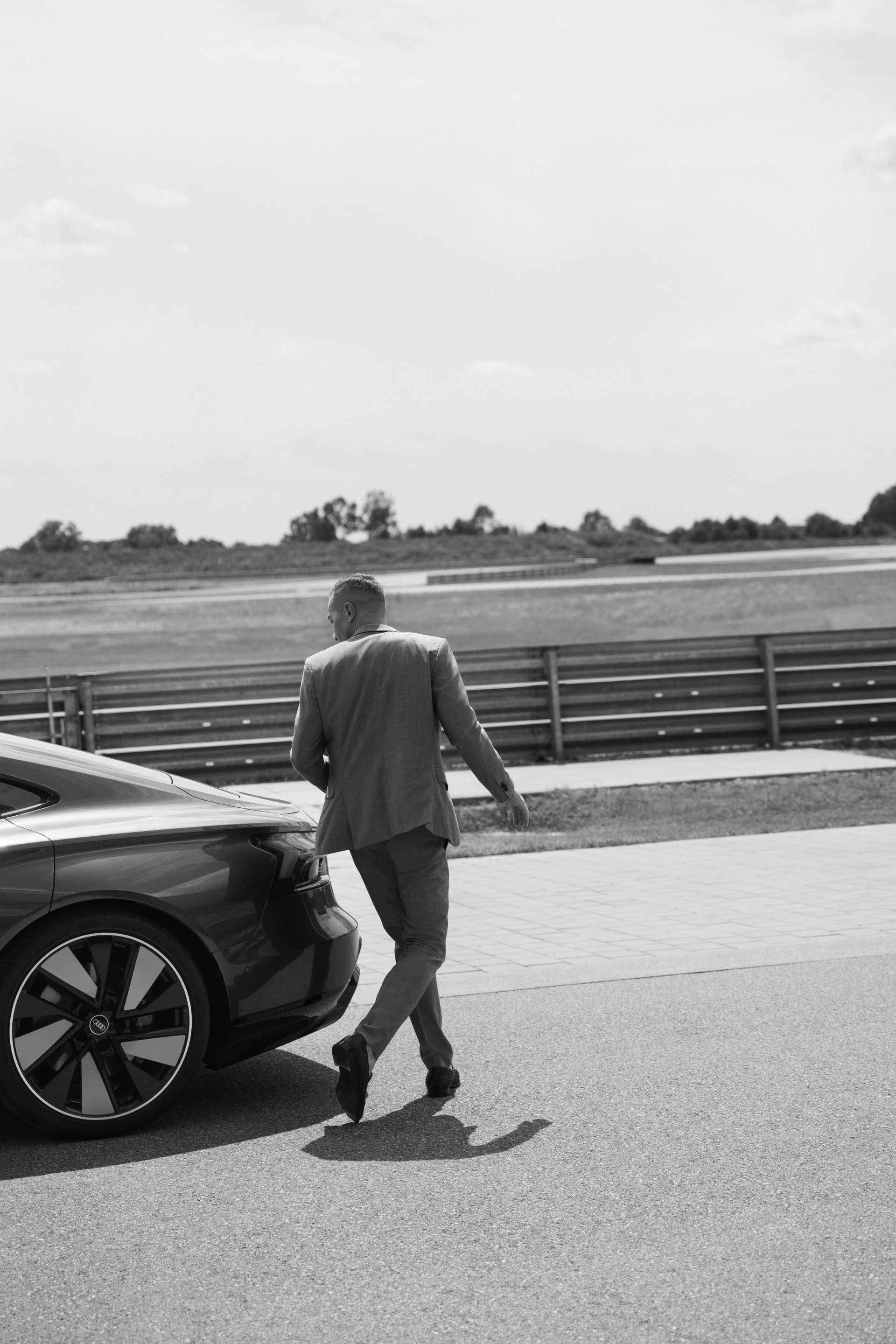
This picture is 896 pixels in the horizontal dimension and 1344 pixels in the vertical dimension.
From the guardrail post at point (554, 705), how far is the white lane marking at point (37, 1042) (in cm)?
1200

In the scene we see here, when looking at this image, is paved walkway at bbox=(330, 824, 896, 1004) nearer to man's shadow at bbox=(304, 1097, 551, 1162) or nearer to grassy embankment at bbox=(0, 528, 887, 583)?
man's shadow at bbox=(304, 1097, 551, 1162)

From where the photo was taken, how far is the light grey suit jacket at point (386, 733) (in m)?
4.88

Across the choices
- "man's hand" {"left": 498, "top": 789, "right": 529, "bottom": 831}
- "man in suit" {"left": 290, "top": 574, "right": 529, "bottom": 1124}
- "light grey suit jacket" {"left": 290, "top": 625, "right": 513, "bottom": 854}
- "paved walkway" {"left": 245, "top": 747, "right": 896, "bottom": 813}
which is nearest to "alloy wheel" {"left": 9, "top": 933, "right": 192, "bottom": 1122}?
"man in suit" {"left": 290, "top": 574, "right": 529, "bottom": 1124}

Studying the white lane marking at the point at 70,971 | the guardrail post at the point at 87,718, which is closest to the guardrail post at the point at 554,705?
the guardrail post at the point at 87,718

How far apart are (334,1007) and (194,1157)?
772 mm

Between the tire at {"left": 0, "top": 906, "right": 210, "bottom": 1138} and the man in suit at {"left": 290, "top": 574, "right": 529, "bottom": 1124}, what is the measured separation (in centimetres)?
56

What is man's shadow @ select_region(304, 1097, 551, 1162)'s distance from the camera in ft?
14.5

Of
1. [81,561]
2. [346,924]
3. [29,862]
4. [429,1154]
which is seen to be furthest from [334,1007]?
[81,561]

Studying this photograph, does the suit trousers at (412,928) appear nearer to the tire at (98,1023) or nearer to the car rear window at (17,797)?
the tire at (98,1023)

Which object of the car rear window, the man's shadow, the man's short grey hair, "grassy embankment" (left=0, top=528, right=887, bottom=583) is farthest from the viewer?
"grassy embankment" (left=0, top=528, right=887, bottom=583)

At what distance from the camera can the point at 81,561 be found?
3649 inches

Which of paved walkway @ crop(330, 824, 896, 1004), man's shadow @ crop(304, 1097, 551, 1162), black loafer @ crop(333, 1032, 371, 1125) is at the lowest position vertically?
paved walkway @ crop(330, 824, 896, 1004)

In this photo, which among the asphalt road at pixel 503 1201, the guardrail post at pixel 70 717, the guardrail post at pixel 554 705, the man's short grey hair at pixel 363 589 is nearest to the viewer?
the asphalt road at pixel 503 1201

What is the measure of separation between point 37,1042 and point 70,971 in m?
0.22
